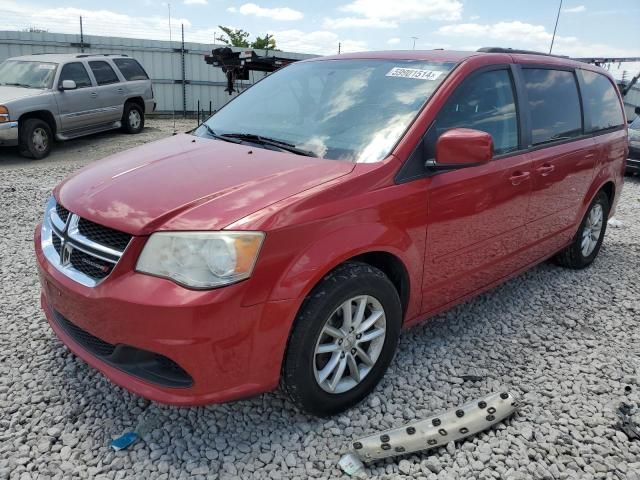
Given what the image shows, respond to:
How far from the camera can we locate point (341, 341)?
246 cm

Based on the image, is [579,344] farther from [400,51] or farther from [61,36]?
[61,36]

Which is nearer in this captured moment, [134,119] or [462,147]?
[462,147]

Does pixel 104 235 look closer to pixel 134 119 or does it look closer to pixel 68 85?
pixel 68 85

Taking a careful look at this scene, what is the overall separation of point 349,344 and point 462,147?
1113 mm

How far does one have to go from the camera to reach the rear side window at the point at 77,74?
9734mm

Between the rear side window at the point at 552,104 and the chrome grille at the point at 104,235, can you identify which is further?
the rear side window at the point at 552,104

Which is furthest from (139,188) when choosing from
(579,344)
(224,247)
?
(579,344)

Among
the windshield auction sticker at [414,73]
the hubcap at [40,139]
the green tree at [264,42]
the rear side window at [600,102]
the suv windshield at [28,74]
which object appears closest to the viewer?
the windshield auction sticker at [414,73]

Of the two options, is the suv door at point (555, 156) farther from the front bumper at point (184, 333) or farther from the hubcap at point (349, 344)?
the front bumper at point (184, 333)

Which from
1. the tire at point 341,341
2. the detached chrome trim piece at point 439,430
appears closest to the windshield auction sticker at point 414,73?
the tire at point 341,341

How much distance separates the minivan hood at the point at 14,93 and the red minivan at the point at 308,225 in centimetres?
700

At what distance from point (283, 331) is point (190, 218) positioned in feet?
1.99

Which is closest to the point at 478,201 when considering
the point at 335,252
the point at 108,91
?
the point at 335,252

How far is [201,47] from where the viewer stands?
16406 mm
